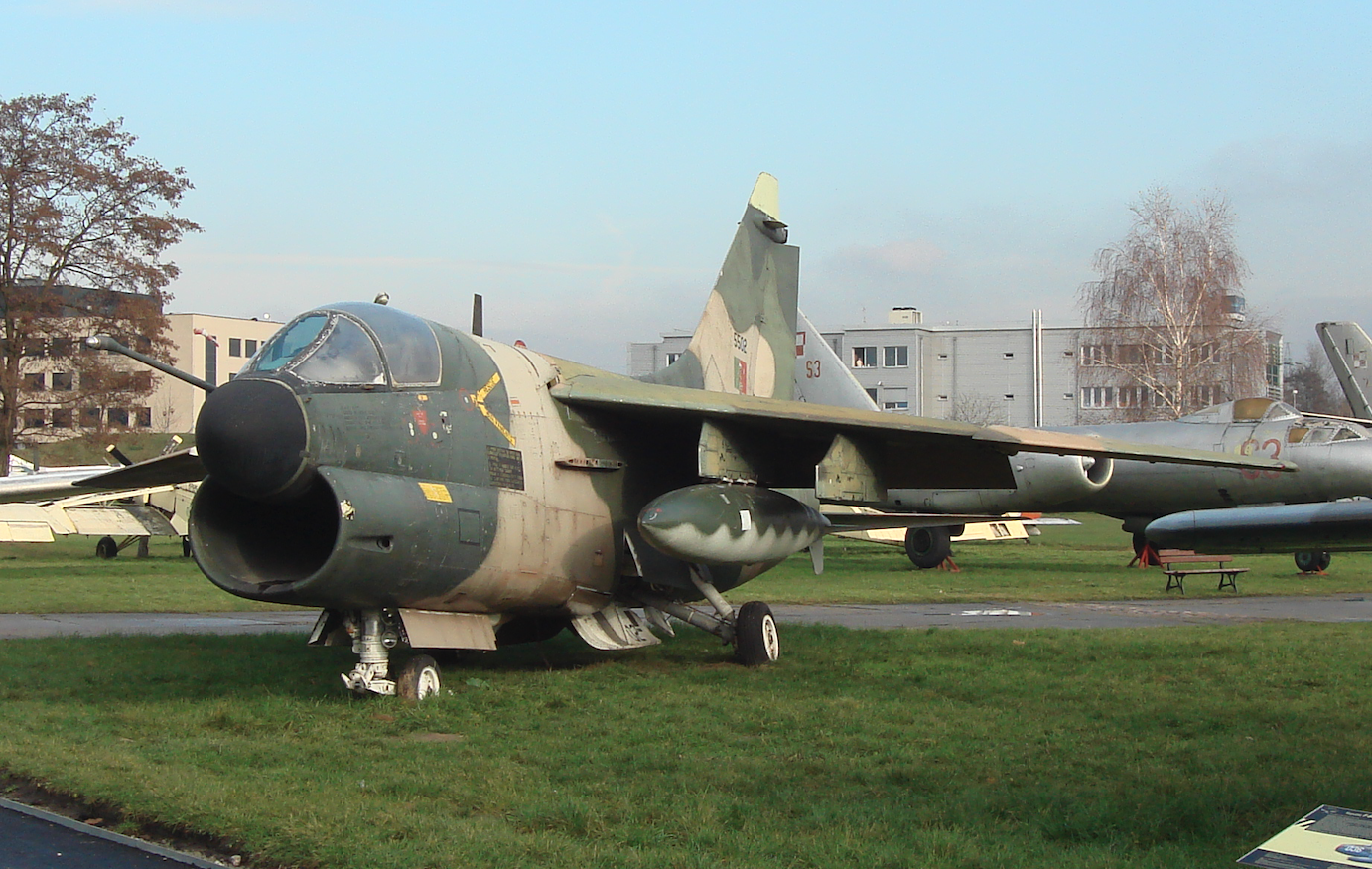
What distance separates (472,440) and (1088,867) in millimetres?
5811

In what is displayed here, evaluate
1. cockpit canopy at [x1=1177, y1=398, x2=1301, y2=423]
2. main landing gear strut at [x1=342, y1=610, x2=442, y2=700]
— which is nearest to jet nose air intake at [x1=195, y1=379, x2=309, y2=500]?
main landing gear strut at [x1=342, y1=610, x2=442, y2=700]

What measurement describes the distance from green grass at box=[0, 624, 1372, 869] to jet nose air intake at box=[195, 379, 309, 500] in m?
1.58

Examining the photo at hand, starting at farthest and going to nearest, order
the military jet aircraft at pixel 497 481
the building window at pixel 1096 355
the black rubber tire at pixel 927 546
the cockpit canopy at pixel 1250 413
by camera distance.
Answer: the building window at pixel 1096 355 → the black rubber tire at pixel 927 546 → the cockpit canopy at pixel 1250 413 → the military jet aircraft at pixel 497 481

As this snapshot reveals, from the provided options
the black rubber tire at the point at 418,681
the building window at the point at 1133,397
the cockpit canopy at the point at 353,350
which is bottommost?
the black rubber tire at the point at 418,681

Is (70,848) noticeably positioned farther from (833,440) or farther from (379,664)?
(833,440)

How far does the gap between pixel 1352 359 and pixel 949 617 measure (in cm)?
2166

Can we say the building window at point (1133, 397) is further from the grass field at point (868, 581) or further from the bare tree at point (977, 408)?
the bare tree at point (977, 408)

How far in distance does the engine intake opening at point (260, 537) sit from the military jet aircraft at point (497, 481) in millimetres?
18

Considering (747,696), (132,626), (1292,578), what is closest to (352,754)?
(747,696)

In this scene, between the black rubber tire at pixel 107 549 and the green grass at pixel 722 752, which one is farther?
the black rubber tire at pixel 107 549

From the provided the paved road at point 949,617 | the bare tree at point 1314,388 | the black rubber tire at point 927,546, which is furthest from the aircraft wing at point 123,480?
the bare tree at point 1314,388

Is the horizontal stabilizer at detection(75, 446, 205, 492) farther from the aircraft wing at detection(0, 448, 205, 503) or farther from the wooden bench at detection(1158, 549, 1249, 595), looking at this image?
the wooden bench at detection(1158, 549, 1249, 595)

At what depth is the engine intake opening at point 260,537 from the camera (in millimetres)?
8898

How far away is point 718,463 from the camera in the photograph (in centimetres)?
1087
